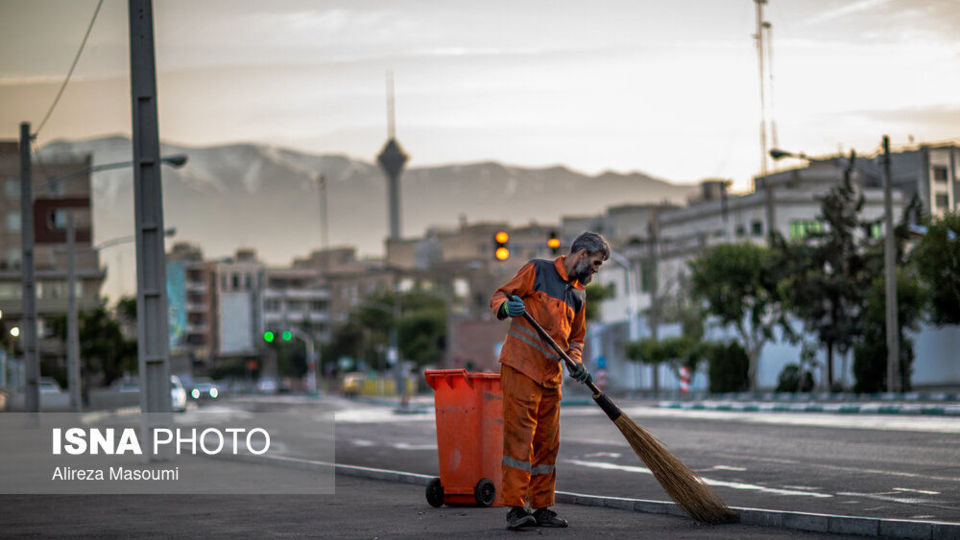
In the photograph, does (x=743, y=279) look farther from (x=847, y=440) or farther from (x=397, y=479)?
(x=397, y=479)

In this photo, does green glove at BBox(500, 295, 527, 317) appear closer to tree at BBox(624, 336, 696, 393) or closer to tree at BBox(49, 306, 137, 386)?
tree at BBox(624, 336, 696, 393)

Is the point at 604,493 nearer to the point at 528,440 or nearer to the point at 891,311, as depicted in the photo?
the point at 528,440

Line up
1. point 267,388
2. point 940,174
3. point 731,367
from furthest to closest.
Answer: point 267,388
point 940,174
point 731,367

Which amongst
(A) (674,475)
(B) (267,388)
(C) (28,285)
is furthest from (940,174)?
(A) (674,475)

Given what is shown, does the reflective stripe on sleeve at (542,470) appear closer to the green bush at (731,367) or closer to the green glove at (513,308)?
the green glove at (513,308)

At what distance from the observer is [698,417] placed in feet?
96.0

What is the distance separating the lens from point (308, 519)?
32.8 feet

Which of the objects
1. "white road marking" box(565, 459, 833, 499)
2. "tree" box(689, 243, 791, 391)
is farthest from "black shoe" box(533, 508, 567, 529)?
"tree" box(689, 243, 791, 391)

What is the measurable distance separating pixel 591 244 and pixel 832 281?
3555cm

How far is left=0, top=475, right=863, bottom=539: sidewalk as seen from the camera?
8.84 metres

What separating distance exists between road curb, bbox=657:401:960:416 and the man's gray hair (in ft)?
59.9

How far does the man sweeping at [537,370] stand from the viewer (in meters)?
9.13

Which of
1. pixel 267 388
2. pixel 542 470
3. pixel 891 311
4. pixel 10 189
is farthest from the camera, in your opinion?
pixel 267 388

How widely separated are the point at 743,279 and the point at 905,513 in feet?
128
